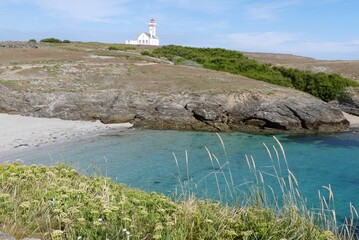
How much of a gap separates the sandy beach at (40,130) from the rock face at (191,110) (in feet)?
5.21

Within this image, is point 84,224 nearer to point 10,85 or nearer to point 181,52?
point 10,85

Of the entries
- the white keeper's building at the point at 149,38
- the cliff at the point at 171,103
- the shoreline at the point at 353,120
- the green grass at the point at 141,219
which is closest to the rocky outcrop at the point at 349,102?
the shoreline at the point at 353,120

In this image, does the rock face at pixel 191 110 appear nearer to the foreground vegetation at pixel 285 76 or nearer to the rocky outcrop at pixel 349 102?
the rocky outcrop at pixel 349 102

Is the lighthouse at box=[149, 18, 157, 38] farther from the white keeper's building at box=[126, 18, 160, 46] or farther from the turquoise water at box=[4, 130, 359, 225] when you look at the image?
the turquoise water at box=[4, 130, 359, 225]

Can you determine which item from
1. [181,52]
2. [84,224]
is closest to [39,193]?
[84,224]

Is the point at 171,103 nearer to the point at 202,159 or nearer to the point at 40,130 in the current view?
the point at 40,130

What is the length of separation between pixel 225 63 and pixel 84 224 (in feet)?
182

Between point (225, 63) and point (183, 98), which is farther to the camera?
point (225, 63)

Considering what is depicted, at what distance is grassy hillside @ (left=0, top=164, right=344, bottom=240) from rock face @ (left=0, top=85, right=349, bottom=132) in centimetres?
2561

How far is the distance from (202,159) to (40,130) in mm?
12433

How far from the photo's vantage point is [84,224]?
17.9 ft

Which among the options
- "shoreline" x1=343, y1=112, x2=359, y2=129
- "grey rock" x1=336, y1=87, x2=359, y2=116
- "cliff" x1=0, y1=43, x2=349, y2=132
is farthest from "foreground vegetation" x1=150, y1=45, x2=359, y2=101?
"cliff" x1=0, y1=43, x2=349, y2=132

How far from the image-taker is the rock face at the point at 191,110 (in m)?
33.1

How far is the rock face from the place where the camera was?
108 ft
